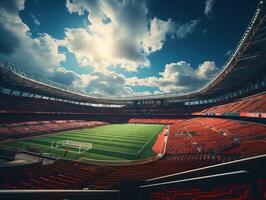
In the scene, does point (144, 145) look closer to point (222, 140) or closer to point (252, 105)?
point (222, 140)

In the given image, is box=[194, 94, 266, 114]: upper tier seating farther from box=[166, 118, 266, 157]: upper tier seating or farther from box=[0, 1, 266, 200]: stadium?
box=[166, 118, 266, 157]: upper tier seating

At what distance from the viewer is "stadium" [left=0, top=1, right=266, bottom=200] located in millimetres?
2095

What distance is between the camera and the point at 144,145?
2100cm

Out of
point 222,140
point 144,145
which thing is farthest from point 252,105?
point 144,145

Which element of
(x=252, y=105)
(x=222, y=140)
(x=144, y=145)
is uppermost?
(x=252, y=105)

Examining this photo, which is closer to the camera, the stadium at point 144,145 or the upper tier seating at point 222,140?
the stadium at point 144,145

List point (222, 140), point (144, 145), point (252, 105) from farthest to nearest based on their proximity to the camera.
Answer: point (252, 105)
point (144, 145)
point (222, 140)

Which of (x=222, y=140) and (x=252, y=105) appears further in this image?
(x=252, y=105)

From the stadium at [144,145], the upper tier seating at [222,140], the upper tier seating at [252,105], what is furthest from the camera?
the upper tier seating at [252,105]

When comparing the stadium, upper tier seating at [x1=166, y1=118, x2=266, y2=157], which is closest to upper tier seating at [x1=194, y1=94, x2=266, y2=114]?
the stadium

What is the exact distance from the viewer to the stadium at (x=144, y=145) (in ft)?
6.87

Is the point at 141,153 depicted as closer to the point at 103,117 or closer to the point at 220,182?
the point at 220,182

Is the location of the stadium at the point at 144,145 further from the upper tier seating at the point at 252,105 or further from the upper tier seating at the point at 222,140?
the upper tier seating at the point at 252,105

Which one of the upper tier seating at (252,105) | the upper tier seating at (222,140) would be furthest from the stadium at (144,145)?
the upper tier seating at (252,105)
